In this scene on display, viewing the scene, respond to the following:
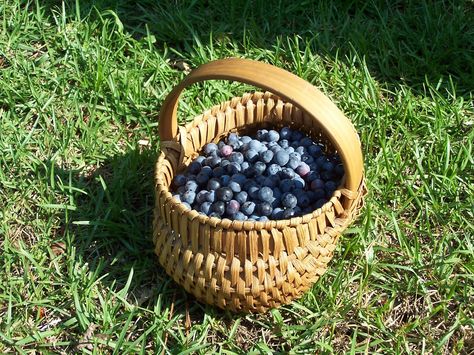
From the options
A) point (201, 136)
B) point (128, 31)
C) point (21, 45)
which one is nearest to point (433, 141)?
point (201, 136)

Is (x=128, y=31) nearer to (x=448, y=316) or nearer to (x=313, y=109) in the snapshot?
(x=313, y=109)

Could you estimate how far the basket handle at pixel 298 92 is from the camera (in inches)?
78.0

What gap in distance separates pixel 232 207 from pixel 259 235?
9.0 inches

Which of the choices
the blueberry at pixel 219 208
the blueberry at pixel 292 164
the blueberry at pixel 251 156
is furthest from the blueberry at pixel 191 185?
the blueberry at pixel 292 164

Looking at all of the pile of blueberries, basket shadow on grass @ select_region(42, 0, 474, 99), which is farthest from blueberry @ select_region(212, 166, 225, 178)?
basket shadow on grass @ select_region(42, 0, 474, 99)

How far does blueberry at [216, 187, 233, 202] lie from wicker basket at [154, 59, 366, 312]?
171mm

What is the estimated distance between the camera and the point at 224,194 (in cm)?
227

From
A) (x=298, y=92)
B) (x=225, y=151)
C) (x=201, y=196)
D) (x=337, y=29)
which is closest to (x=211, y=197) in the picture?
(x=201, y=196)

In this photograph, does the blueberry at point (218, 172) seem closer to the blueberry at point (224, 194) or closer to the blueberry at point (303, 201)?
the blueberry at point (224, 194)

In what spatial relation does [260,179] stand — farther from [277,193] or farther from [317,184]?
[317,184]

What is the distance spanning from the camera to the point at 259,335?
226cm

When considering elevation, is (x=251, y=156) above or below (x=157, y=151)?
above

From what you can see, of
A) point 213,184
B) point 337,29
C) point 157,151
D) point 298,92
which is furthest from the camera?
point 337,29

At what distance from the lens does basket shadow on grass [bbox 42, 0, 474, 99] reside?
3.06m
